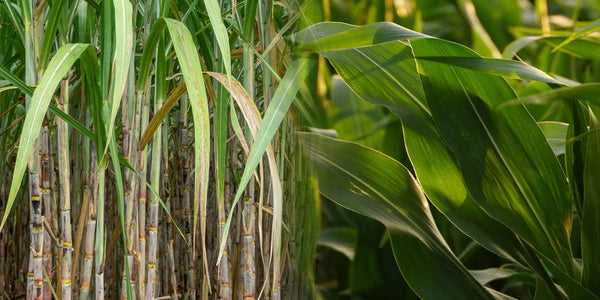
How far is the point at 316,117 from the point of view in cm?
13

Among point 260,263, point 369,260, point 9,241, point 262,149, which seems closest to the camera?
point 369,260

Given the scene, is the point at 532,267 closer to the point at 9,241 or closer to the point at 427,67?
the point at 427,67

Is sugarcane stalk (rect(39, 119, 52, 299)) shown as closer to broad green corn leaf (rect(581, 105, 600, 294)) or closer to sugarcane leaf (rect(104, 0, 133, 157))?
sugarcane leaf (rect(104, 0, 133, 157))

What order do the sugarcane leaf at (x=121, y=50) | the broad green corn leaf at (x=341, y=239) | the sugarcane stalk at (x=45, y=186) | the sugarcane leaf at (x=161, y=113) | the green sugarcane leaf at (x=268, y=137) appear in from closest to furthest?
1. the broad green corn leaf at (x=341, y=239)
2. the green sugarcane leaf at (x=268, y=137)
3. the sugarcane leaf at (x=121, y=50)
4. the sugarcane leaf at (x=161, y=113)
5. the sugarcane stalk at (x=45, y=186)

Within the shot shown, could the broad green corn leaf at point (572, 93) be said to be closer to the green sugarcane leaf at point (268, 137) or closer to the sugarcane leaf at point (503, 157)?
the sugarcane leaf at point (503, 157)

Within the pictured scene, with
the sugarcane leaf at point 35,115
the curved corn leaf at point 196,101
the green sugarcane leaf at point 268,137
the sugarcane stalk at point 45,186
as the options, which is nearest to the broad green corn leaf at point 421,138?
the green sugarcane leaf at point 268,137

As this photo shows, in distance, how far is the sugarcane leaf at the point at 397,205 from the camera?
130mm

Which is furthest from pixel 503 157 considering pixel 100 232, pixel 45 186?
pixel 45 186

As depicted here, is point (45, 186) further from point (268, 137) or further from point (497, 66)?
point (497, 66)

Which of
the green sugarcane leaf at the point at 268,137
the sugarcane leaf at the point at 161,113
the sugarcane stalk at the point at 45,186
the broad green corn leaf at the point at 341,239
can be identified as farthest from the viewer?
the sugarcane stalk at the point at 45,186

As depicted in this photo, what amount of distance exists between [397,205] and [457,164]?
0.06 feet

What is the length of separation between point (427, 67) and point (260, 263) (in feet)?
2.65

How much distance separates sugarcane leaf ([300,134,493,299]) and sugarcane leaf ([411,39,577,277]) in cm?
2

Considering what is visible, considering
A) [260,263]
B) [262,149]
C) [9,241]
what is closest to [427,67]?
[262,149]
